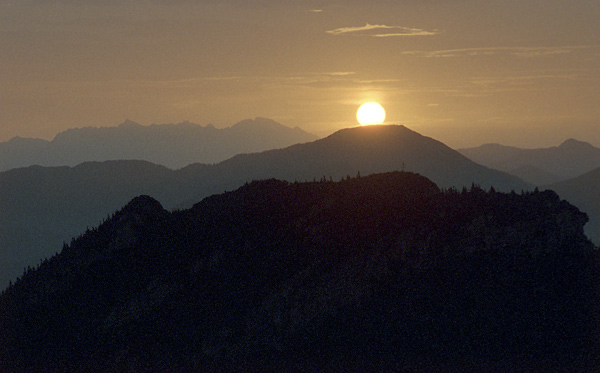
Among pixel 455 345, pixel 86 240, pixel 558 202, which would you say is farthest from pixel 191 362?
pixel 558 202

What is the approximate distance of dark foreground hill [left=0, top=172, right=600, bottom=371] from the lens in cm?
2048

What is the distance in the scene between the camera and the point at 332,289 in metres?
22.6

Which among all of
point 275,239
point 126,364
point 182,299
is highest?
point 275,239

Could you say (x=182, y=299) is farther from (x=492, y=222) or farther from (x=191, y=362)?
(x=492, y=222)

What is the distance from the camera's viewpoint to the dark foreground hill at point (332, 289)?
2048cm

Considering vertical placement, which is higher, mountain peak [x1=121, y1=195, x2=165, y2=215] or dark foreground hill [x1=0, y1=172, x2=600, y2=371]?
mountain peak [x1=121, y1=195, x2=165, y2=215]

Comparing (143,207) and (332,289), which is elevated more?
(143,207)

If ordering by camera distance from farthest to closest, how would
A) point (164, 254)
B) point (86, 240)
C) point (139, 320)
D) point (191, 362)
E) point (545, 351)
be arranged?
point (86, 240), point (164, 254), point (139, 320), point (191, 362), point (545, 351)

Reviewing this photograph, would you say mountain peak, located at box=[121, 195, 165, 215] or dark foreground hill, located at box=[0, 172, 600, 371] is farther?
mountain peak, located at box=[121, 195, 165, 215]

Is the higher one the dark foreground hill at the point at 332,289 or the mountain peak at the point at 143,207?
the mountain peak at the point at 143,207

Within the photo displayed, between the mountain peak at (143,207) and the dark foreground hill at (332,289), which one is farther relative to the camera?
the mountain peak at (143,207)

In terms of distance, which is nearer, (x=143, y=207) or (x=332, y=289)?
(x=332, y=289)

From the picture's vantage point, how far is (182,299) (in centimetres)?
2459

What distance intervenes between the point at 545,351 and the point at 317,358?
739 cm
